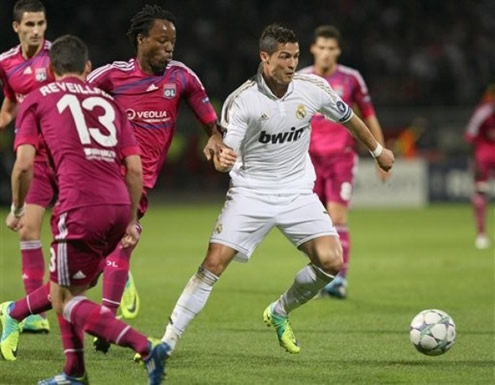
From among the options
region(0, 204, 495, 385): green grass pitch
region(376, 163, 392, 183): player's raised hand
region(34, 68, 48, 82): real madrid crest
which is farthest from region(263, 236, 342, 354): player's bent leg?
region(34, 68, 48, 82): real madrid crest

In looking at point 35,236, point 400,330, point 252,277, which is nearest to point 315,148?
point 252,277

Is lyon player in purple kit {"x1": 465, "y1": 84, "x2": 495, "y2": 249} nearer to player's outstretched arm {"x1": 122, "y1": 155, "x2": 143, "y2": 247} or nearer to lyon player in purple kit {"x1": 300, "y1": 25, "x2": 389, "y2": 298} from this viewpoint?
lyon player in purple kit {"x1": 300, "y1": 25, "x2": 389, "y2": 298}

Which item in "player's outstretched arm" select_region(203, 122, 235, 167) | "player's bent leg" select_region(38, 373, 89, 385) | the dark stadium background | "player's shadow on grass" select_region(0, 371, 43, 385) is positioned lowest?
the dark stadium background

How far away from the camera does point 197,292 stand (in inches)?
285

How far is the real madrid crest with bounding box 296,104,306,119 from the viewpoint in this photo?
25.0ft

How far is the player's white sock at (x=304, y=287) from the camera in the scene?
774 cm

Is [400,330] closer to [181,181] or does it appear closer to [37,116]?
[37,116]

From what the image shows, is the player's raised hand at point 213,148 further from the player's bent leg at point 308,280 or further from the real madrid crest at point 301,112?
the player's bent leg at point 308,280

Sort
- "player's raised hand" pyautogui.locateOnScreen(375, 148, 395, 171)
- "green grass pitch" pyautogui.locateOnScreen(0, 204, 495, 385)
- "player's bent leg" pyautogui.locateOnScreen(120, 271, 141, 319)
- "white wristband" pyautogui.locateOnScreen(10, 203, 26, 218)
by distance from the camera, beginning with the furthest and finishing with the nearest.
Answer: "player's bent leg" pyautogui.locateOnScreen(120, 271, 141, 319)
"player's raised hand" pyautogui.locateOnScreen(375, 148, 395, 171)
"green grass pitch" pyautogui.locateOnScreen(0, 204, 495, 385)
"white wristband" pyautogui.locateOnScreen(10, 203, 26, 218)

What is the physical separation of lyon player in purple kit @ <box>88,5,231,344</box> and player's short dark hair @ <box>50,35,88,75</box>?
1549 millimetres

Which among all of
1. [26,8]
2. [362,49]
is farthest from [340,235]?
[362,49]

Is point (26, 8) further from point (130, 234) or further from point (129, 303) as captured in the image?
point (130, 234)

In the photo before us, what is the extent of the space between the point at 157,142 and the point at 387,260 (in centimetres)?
729

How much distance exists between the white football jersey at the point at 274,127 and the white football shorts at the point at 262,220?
8cm
